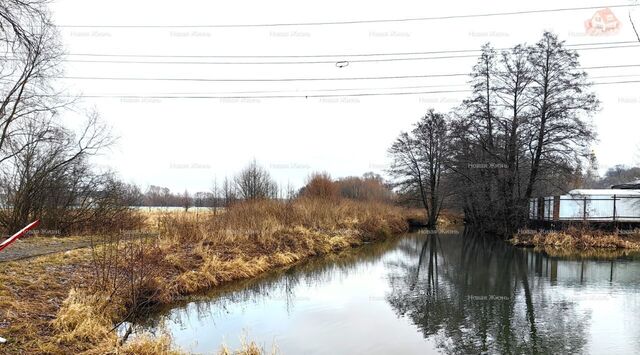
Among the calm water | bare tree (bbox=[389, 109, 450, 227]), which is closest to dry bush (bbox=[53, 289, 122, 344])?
the calm water

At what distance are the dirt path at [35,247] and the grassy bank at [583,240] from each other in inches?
796

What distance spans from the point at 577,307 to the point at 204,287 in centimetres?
869

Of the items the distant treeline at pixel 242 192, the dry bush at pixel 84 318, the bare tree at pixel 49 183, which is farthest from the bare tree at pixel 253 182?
the dry bush at pixel 84 318

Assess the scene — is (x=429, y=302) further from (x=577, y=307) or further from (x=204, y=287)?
(x=204, y=287)

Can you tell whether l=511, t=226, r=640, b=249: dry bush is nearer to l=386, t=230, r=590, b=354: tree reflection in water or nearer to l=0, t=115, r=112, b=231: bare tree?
l=386, t=230, r=590, b=354: tree reflection in water

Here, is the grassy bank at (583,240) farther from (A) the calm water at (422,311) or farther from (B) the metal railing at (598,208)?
(A) the calm water at (422,311)

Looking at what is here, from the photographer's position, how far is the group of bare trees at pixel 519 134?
2530 centimetres

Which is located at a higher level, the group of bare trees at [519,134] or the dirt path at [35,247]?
the group of bare trees at [519,134]

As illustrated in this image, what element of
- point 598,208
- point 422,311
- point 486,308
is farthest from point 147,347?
point 598,208

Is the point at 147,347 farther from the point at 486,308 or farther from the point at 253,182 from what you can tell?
the point at 253,182

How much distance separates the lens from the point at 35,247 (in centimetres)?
1178

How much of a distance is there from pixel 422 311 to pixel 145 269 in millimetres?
5879

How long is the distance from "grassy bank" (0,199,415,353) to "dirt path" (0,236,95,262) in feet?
2.10

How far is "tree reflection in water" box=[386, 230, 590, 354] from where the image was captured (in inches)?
269
